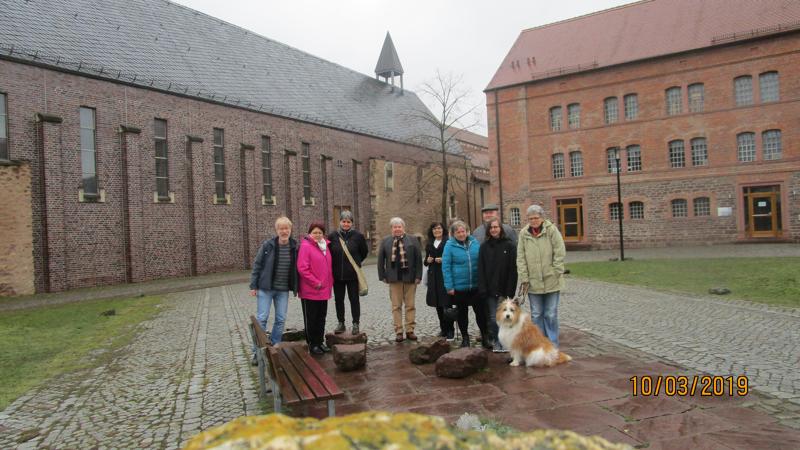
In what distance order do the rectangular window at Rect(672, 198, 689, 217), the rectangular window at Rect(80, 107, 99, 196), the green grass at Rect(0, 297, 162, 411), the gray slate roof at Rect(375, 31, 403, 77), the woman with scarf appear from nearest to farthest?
the woman with scarf, the green grass at Rect(0, 297, 162, 411), the rectangular window at Rect(80, 107, 99, 196), the rectangular window at Rect(672, 198, 689, 217), the gray slate roof at Rect(375, 31, 403, 77)

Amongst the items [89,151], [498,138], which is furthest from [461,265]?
[498,138]

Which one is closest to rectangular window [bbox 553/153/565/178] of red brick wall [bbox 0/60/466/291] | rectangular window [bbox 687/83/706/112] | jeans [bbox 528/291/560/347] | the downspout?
the downspout

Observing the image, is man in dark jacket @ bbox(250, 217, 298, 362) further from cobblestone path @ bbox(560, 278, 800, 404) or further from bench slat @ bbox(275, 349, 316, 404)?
cobblestone path @ bbox(560, 278, 800, 404)

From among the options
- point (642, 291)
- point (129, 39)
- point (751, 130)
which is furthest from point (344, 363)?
point (751, 130)

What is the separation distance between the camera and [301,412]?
4.79 meters

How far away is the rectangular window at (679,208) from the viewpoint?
94.7 ft

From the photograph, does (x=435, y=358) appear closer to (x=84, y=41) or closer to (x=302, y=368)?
(x=302, y=368)

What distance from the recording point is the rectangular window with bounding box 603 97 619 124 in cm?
3091

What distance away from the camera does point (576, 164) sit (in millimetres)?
32094

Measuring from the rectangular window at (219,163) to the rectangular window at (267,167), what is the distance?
2.84 meters

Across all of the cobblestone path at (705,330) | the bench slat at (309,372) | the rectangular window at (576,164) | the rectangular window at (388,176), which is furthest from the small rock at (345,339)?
the rectangular window at (388,176)

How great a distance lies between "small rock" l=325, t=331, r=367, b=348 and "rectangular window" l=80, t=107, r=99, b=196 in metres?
18.0

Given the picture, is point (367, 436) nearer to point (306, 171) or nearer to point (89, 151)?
point (89, 151)

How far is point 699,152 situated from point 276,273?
92.2 ft
